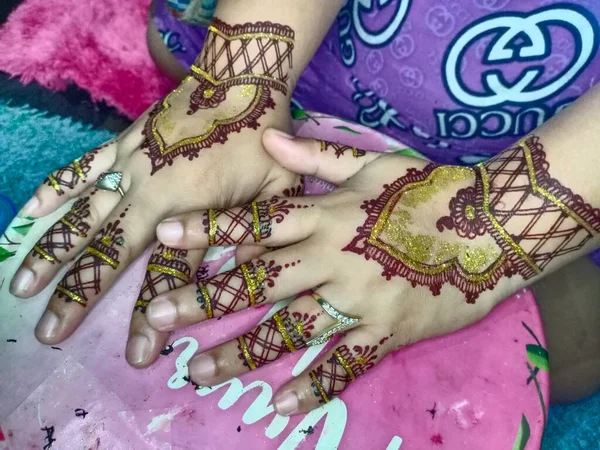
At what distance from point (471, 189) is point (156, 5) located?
2.21ft

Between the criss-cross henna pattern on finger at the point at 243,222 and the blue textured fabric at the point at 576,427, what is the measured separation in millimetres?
662

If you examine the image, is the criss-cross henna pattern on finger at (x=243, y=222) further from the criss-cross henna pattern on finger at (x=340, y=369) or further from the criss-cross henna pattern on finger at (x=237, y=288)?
the criss-cross henna pattern on finger at (x=340, y=369)

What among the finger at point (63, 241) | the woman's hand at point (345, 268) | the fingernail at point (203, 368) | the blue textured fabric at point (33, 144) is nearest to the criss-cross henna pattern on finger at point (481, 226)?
Result: the woman's hand at point (345, 268)

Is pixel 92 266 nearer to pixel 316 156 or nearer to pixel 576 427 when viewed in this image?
pixel 316 156

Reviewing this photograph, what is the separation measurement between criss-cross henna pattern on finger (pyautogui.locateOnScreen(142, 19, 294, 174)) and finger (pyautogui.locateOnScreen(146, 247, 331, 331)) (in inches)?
7.0

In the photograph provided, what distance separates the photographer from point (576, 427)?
916mm

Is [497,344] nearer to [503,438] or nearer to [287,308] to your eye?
[503,438]

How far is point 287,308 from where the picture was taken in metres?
0.61

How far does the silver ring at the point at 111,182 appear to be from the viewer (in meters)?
0.66

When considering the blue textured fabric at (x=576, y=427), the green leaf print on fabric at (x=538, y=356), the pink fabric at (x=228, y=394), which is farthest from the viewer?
the blue textured fabric at (x=576, y=427)

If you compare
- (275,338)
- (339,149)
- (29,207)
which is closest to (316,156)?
(339,149)

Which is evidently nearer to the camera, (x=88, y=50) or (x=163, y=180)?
(x=163, y=180)

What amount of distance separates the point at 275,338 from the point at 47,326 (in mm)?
253

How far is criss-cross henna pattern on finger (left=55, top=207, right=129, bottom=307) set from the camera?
1.94ft
